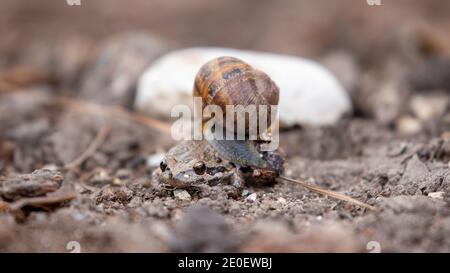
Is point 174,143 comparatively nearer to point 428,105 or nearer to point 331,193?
point 331,193

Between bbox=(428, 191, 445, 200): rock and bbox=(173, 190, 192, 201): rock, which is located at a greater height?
bbox=(428, 191, 445, 200): rock

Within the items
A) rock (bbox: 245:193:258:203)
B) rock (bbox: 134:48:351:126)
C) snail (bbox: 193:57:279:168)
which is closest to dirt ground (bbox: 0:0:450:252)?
rock (bbox: 245:193:258:203)

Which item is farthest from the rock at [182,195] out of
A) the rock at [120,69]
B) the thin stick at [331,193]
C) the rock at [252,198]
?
the rock at [120,69]

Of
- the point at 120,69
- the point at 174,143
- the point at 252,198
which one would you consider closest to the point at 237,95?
the point at 252,198

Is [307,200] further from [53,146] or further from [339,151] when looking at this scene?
[53,146]

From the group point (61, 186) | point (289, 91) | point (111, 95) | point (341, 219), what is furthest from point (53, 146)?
point (341, 219)

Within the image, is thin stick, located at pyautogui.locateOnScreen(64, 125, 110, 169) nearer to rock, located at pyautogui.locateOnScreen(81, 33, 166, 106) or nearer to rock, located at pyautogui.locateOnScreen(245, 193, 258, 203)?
rock, located at pyautogui.locateOnScreen(81, 33, 166, 106)
